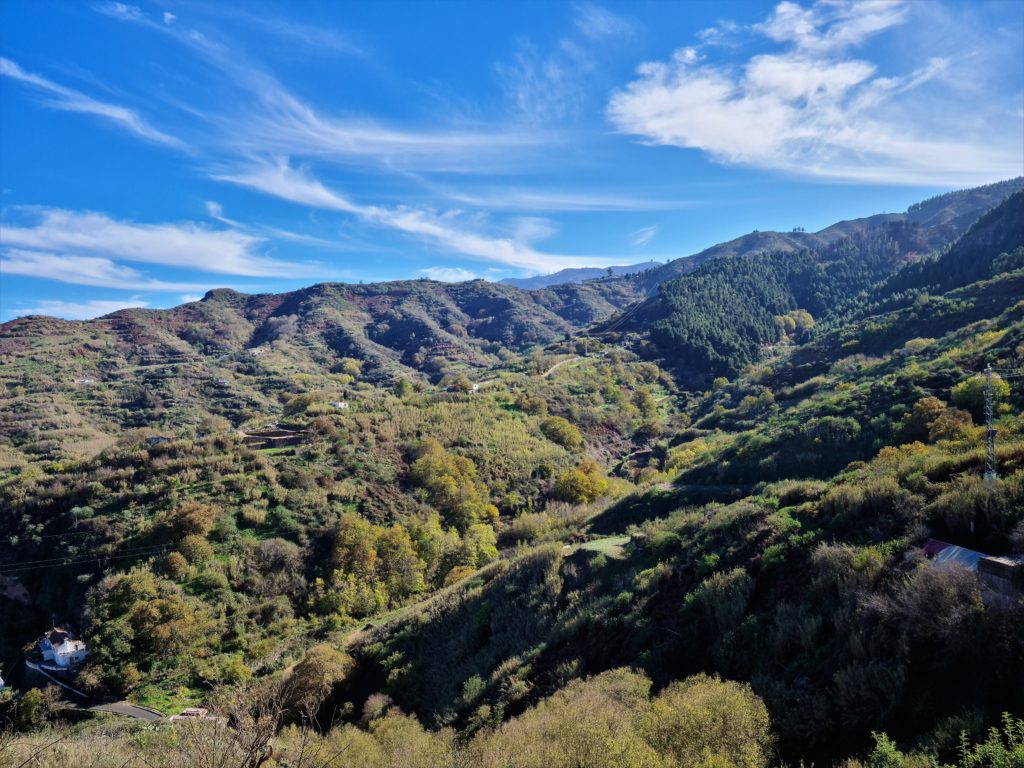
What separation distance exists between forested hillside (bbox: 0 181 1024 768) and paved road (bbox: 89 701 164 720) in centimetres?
41

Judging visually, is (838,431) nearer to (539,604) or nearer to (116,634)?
(539,604)

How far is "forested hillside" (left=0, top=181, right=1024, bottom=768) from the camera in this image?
766 cm

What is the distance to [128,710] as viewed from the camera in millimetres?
20703

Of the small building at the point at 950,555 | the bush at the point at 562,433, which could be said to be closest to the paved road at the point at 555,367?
the bush at the point at 562,433

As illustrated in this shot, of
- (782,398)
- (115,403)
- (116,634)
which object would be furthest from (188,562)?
(115,403)

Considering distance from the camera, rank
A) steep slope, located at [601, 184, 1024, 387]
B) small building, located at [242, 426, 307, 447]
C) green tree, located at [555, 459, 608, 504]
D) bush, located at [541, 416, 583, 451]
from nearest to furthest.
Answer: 1. green tree, located at [555, 459, 608, 504]
2. small building, located at [242, 426, 307, 447]
3. bush, located at [541, 416, 583, 451]
4. steep slope, located at [601, 184, 1024, 387]

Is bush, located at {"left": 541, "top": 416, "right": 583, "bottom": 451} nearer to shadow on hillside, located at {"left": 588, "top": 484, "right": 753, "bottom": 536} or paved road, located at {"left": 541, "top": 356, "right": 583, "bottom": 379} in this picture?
paved road, located at {"left": 541, "top": 356, "right": 583, "bottom": 379}

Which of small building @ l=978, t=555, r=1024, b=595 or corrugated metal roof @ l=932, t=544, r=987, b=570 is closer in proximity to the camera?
small building @ l=978, t=555, r=1024, b=595

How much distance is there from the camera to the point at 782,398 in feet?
166

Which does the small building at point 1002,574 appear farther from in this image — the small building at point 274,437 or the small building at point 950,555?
the small building at point 274,437

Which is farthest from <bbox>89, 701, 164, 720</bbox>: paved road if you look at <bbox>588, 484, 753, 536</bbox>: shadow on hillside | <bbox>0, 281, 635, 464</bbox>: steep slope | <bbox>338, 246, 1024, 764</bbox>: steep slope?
<bbox>0, 281, 635, 464</bbox>: steep slope

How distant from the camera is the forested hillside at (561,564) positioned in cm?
766

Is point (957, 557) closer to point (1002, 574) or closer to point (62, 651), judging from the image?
point (1002, 574)

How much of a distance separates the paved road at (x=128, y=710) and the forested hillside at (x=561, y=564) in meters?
0.41
